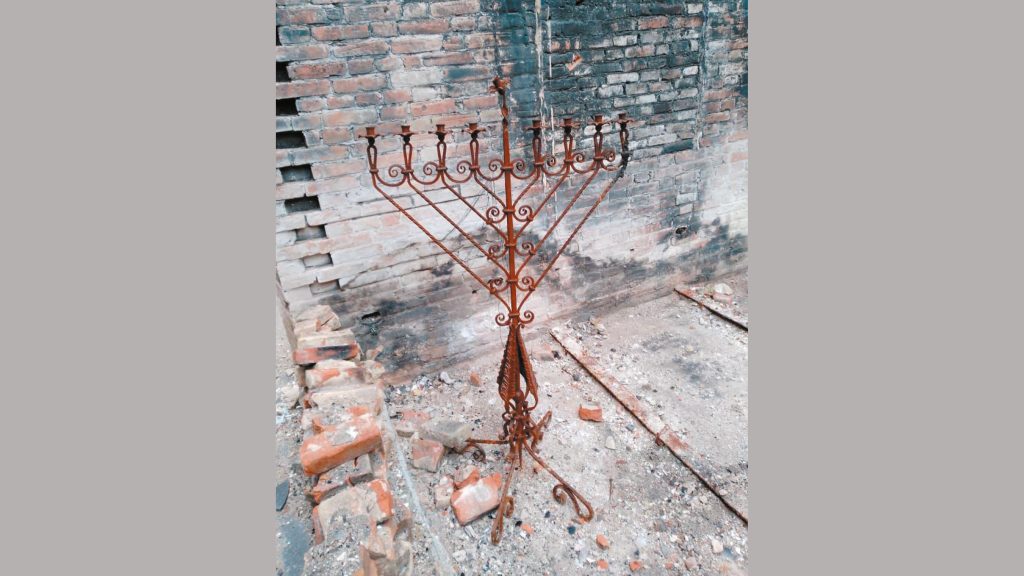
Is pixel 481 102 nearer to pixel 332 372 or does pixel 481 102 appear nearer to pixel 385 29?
pixel 385 29

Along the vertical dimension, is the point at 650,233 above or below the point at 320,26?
below

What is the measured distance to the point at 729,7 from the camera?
361cm

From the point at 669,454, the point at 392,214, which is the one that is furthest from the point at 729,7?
the point at 669,454

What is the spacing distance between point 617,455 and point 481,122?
1.82 meters

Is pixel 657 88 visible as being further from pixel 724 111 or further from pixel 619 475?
pixel 619 475

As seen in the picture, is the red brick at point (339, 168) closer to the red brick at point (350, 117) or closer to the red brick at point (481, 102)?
the red brick at point (350, 117)

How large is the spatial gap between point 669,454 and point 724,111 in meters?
2.28

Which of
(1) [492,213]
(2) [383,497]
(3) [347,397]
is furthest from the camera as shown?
(1) [492,213]

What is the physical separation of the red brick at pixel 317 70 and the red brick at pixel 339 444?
154 centimetres

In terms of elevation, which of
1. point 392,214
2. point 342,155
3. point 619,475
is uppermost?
point 342,155

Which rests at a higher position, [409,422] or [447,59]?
[447,59]

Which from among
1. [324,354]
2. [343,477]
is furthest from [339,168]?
[343,477]

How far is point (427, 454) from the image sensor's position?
2762mm

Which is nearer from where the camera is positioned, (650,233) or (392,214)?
(392,214)
